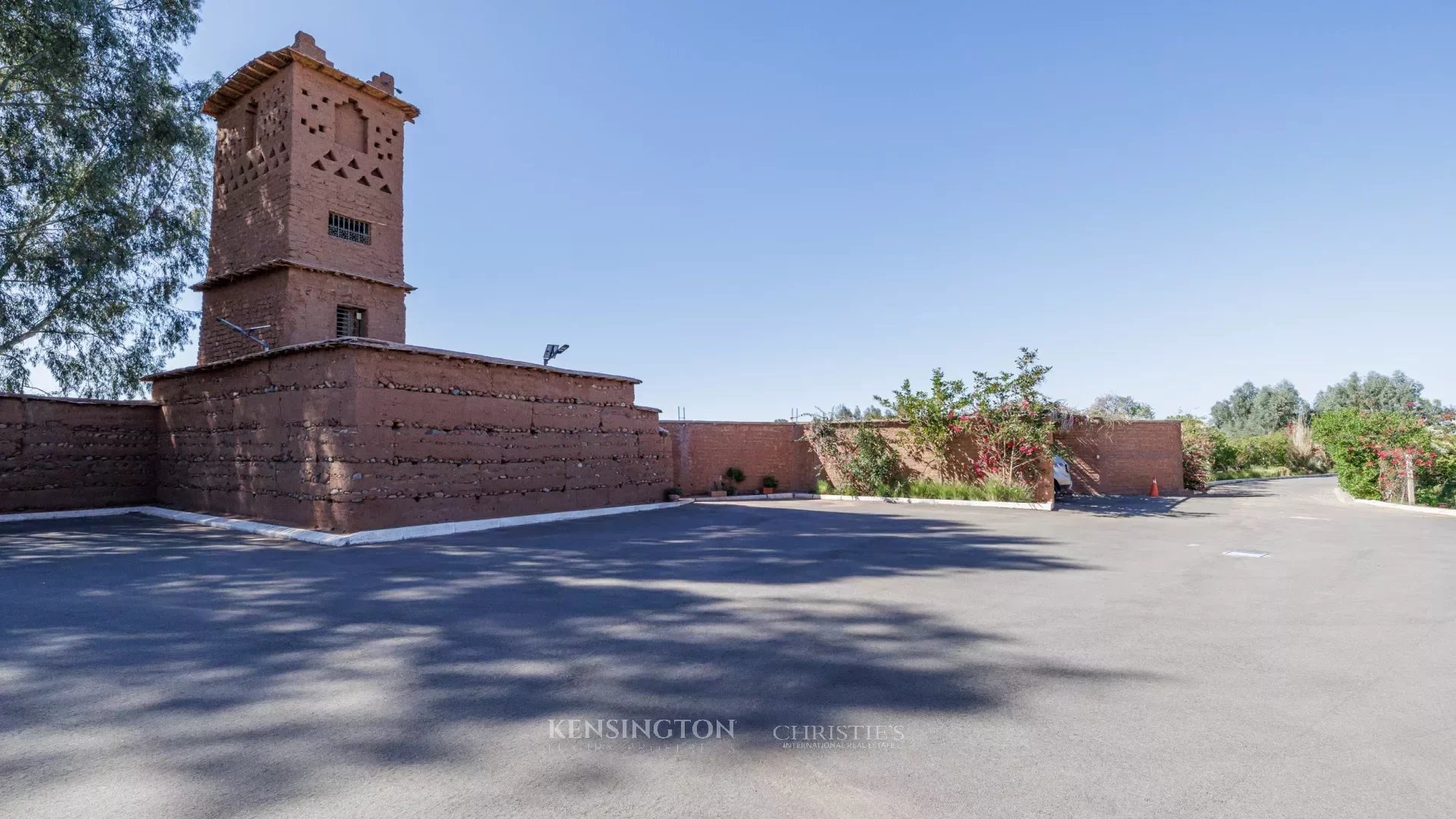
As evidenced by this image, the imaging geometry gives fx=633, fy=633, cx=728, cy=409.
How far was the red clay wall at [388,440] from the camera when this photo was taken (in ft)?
33.1

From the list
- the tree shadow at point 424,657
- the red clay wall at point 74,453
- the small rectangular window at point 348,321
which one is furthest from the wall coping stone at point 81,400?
the tree shadow at point 424,657

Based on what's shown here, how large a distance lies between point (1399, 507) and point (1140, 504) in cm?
494

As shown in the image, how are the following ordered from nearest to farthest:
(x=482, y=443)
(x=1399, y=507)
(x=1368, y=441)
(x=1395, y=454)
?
(x=482, y=443), (x=1399, y=507), (x=1395, y=454), (x=1368, y=441)

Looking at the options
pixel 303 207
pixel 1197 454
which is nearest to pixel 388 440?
pixel 303 207

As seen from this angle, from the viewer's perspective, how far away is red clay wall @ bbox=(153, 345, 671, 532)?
33.1ft

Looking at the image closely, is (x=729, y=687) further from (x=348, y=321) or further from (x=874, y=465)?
(x=348, y=321)

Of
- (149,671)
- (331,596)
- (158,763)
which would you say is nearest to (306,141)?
(331,596)

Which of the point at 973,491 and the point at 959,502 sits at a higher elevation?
the point at 973,491

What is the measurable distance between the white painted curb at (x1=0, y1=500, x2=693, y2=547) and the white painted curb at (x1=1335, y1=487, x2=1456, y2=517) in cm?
1604

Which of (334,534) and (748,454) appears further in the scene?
(748,454)

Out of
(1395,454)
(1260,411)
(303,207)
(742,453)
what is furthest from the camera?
(1260,411)

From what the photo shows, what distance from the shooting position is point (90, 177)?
15852mm

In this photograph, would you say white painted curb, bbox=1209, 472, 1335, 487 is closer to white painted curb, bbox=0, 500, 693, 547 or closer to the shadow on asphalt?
the shadow on asphalt

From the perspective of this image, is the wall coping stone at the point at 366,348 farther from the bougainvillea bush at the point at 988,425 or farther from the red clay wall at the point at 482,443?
the bougainvillea bush at the point at 988,425
